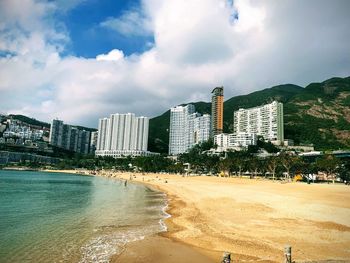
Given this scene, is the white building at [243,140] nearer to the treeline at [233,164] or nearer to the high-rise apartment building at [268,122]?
the treeline at [233,164]

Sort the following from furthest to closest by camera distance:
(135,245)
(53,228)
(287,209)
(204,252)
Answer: (287,209) < (53,228) < (135,245) < (204,252)

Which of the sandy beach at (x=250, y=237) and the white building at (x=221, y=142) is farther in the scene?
the white building at (x=221, y=142)

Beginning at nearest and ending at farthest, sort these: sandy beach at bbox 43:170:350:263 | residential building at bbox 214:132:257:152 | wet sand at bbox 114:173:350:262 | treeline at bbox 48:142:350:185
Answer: sandy beach at bbox 43:170:350:263
wet sand at bbox 114:173:350:262
treeline at bbox 48:142:350:185
residential building at bbox 214:132:257:152

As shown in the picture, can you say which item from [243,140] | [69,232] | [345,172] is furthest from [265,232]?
[243,140]

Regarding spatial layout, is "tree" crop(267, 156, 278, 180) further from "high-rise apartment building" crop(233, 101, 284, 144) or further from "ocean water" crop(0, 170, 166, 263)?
"high-rise apartment building" crop(233, 101, 284, 144)

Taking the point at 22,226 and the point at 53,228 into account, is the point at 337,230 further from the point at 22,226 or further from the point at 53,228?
the point at 22,226

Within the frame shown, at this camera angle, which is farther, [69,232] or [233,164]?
[233,164]

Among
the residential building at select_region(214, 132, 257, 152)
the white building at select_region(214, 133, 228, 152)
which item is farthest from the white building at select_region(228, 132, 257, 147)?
the white building at select_region(214, 133, 228, 152)

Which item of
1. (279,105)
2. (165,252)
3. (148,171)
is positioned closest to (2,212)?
(165,252)

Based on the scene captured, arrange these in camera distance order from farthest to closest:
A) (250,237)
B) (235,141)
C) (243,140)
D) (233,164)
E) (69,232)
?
(235,141) → (243,140) → (233,164) → (69,232) → (250,237)

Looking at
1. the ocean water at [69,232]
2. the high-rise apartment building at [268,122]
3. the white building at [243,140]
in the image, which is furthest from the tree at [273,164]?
the high-rise apartment building at [268,122]

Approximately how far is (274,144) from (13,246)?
16216 centimetres

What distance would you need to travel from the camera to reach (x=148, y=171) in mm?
151500

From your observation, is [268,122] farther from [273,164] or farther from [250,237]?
[250,237]
